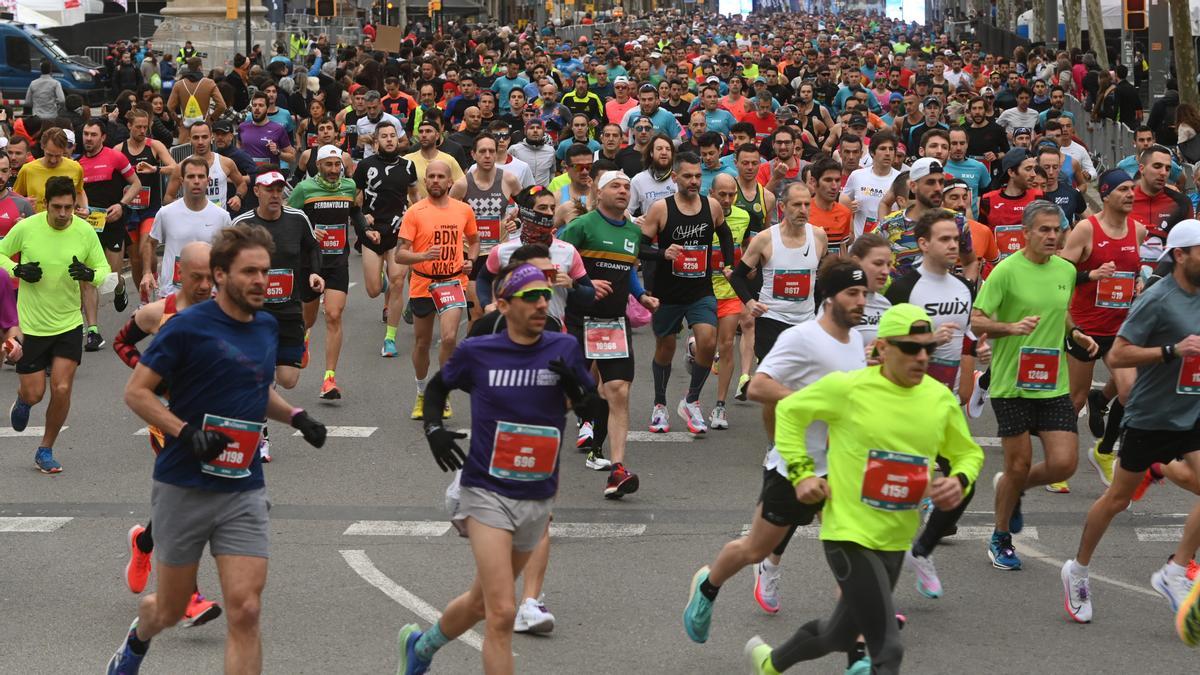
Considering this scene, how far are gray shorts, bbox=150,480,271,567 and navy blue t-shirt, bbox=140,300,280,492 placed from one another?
39 mm

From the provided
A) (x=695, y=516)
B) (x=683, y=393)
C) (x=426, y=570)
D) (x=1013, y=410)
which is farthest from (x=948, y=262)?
(x=683, y=393)

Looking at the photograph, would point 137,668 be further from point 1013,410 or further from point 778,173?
point 778,173

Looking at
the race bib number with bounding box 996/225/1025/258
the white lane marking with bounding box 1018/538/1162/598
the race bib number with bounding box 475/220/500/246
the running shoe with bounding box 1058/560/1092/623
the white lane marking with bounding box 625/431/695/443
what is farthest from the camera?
the race bib number with bounding box 475/220/500/246

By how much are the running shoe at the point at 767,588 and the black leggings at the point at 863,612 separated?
1.71 m

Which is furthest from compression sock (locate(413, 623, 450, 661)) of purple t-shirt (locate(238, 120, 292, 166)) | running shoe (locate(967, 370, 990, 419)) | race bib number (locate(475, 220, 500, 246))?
purple t-shirt (locate(238, 120, 292, 166))

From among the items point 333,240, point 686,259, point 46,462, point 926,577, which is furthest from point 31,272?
point 926,577

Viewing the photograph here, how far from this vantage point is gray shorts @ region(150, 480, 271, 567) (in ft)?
21.3

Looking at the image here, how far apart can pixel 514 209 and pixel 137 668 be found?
7.10m

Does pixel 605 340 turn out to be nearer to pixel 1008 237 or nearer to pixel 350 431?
pixel 350 431

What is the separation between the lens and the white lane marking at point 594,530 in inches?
380

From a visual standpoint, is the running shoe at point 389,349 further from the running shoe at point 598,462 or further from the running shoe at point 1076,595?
the running shoe at point 1076,595

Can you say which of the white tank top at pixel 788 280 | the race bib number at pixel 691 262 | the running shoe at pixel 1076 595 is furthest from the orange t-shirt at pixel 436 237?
the running shoe at pixel 1076 595

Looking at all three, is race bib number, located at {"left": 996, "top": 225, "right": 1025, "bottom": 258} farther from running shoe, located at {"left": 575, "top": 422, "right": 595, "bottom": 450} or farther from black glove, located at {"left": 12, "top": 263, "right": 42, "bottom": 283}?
black glove, located at {"left": 12, "top": 263, "right": 42, "bottom": 283}

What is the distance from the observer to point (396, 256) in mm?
12531
